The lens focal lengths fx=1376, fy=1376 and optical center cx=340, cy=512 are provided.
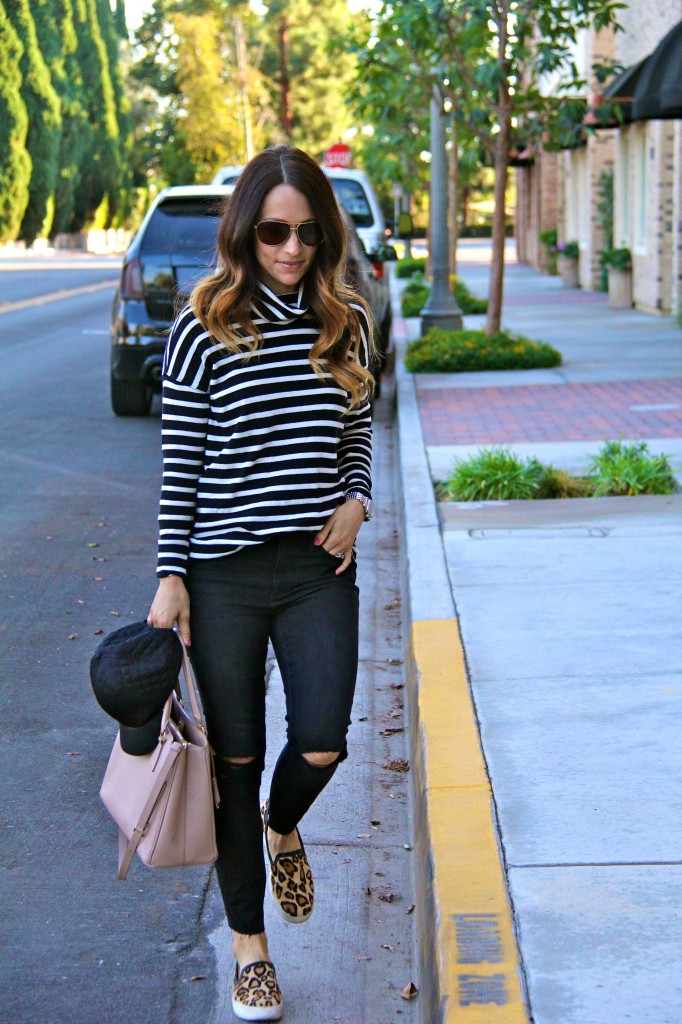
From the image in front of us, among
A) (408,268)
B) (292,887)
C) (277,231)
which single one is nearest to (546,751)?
(292,887)

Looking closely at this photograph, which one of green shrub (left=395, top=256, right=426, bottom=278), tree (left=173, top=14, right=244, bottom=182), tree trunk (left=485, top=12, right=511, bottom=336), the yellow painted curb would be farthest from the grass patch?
tree (left=173, top=14, right=244, bottom=182)

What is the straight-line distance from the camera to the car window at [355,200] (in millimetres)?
14602

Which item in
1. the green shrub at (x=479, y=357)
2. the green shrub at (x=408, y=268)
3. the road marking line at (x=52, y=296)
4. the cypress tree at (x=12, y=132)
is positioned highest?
the cypress tree at (x=12, y=132)

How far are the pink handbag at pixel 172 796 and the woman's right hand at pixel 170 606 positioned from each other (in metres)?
0.07

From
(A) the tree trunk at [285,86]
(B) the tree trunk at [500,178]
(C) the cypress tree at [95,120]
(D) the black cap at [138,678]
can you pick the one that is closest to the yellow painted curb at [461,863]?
(D) the black cap at [138,678]

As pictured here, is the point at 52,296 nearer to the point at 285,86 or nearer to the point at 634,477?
the point at 634,477

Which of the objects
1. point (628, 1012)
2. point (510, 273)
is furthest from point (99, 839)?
point (510, 273)

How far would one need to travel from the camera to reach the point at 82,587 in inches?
262

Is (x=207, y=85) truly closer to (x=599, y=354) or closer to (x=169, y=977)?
(x=599, y=354)

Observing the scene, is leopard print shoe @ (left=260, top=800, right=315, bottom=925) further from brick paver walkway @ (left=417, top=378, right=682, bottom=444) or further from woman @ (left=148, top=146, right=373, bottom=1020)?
brick paver walkway @ (left=417, top=378, right=682, bottom=444)

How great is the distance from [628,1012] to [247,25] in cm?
6982

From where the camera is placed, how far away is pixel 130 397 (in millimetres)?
11727

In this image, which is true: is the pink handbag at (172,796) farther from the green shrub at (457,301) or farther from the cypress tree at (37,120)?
the cypress tree at (37,120)

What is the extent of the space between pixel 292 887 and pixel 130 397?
8760 millimetres
